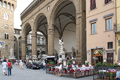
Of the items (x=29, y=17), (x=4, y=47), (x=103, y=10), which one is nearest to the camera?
(x=103, y=10)

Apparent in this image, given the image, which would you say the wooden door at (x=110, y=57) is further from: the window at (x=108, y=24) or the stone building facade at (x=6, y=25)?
the stone building facade at (x=6, y=25)

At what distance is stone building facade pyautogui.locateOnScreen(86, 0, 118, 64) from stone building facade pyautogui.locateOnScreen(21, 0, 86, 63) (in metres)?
1.80

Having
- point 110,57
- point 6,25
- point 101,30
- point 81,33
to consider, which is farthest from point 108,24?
point 6,25

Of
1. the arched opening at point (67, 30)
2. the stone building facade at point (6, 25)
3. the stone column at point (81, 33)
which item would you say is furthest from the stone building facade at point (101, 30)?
the stone building facade at point (6, 25)

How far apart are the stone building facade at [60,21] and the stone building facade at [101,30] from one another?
1799 millimetres

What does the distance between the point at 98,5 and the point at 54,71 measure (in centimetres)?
930

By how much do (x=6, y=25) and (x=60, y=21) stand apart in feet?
68.5

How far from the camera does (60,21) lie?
4081 centimetres

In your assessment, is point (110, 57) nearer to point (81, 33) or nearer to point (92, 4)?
point (81, 33)

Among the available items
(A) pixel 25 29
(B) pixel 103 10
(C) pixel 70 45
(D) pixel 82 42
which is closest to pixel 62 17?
(C) pixel 70 45

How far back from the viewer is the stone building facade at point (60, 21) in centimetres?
2047

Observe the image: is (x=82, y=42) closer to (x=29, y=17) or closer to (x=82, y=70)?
(x=82, y=70)

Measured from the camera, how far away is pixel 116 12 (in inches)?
607

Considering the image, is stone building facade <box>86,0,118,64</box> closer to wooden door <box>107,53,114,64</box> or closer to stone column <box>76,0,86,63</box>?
wooden door <box>107,53,114,64</box>
